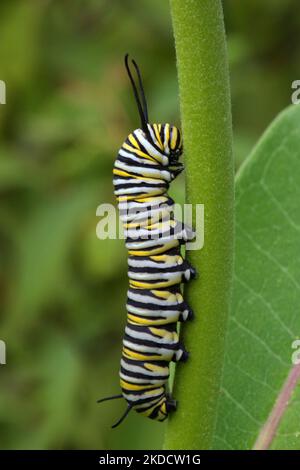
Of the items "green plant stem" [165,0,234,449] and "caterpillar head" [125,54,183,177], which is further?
"caterpillar head" [125,54,183,177]

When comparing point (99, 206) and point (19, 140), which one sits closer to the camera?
point (99, 206)

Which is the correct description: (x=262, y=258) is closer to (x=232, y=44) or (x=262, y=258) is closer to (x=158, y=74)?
(x=232, y=44)

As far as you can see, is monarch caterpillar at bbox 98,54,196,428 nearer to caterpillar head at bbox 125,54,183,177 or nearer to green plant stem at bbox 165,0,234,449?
caterpillar head at bbox 125,54,183,177

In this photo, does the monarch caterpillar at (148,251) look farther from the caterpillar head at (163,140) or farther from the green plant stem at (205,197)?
the green plant stem at (205,197)

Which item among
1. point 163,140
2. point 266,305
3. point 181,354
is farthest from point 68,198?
point 181,354

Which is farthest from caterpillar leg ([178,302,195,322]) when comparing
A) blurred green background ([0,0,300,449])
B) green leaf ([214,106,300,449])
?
blurred green background ([0,0,300,449])

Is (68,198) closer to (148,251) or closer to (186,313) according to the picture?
(148,251)

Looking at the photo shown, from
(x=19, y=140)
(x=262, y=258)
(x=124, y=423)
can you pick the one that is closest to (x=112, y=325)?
(x=124, y=423)
